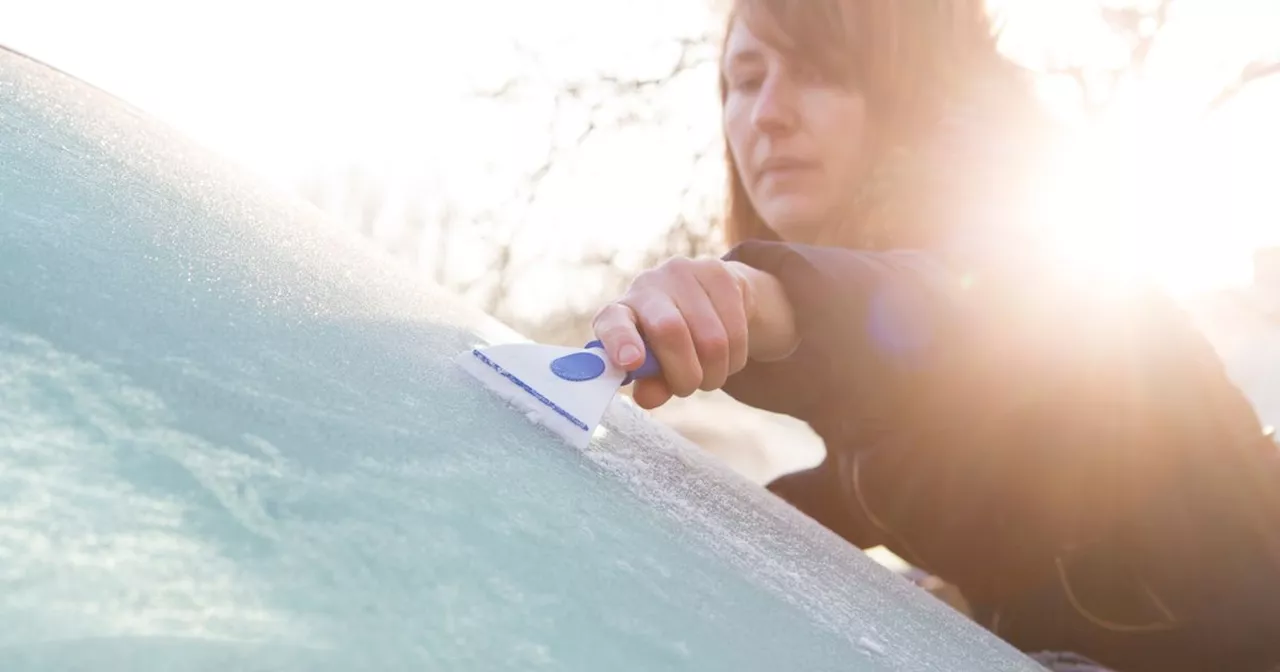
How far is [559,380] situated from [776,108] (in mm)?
621

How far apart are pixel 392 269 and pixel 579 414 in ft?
1.36

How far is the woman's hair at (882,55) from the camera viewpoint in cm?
89

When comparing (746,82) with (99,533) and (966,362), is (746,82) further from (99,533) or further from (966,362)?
(99,533)

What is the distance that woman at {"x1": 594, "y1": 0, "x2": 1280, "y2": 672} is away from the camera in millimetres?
485

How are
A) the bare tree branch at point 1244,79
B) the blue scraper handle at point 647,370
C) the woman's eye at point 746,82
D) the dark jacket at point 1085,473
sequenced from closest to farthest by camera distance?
the blue scraper handle at point 647,370 → the dark jacket at point 1085,473 → the woman's eye at point 746,82 → the bare tree branch at point 1244,79

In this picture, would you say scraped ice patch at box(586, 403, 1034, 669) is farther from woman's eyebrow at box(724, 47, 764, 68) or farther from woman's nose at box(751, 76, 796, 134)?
woman's eyebrow at box(724, 47, 764, 68)

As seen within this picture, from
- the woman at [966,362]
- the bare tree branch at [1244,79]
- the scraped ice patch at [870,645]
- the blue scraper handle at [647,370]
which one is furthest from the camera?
the bare tree branch at [1244,79]

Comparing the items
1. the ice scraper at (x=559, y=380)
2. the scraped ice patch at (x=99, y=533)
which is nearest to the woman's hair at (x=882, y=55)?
the ice scraper at (x=559, y=380)


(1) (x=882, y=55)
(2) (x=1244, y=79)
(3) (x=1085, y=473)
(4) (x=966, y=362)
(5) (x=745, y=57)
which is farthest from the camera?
(2) (x=1244, y=79)

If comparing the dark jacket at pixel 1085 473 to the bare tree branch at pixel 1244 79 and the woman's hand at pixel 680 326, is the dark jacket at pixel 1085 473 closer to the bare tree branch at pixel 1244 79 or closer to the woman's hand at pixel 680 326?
the woman's hand at pixel 680 326

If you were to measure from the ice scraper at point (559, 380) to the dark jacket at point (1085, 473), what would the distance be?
0.19m

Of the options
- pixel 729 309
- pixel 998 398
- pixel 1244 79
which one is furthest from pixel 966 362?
pixel 1244 79

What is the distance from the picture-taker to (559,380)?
1.26 ft

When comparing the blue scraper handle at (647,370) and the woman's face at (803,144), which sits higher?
the woman's face at (803,144)
